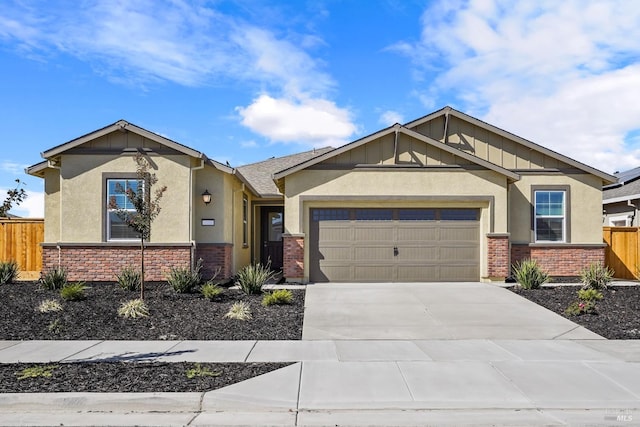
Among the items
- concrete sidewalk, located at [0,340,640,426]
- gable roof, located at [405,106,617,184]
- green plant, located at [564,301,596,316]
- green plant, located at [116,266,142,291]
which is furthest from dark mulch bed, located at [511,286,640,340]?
green plant, located at [116,266,142,291]

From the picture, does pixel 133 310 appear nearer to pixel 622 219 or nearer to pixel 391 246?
pixel 391 246

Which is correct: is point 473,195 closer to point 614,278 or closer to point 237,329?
point 614,278

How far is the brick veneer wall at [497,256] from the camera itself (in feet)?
52.5

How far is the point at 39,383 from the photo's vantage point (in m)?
6.70

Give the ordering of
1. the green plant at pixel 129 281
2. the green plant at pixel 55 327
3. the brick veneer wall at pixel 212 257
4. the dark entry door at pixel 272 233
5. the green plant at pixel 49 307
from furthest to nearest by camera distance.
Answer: the dark entry door at pixel 272 233
the brick veneer wall at pixel 212 257
the green plant at pixel 129 281
the green plant at pixel 49 307
the green plant at pixel 55 327

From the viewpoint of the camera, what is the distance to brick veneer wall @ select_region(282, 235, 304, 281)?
1590 cm

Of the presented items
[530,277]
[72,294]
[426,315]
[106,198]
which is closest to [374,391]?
[426,315]

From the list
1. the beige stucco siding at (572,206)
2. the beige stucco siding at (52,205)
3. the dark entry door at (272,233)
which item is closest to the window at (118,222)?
the beige stucco siding at (52,205)

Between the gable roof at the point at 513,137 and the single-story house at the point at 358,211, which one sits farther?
the gable roof at the point at 513,137

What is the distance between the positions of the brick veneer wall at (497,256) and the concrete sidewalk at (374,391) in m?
7.20

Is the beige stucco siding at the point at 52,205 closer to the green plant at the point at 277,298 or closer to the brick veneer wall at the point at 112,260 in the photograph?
the brick veneer wall at the point at 112,260

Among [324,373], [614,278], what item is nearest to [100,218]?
[324,373]

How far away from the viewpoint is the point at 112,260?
15.2m

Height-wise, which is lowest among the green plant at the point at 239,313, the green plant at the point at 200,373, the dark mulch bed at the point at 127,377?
the dark mulch bed at the point at 127,377
